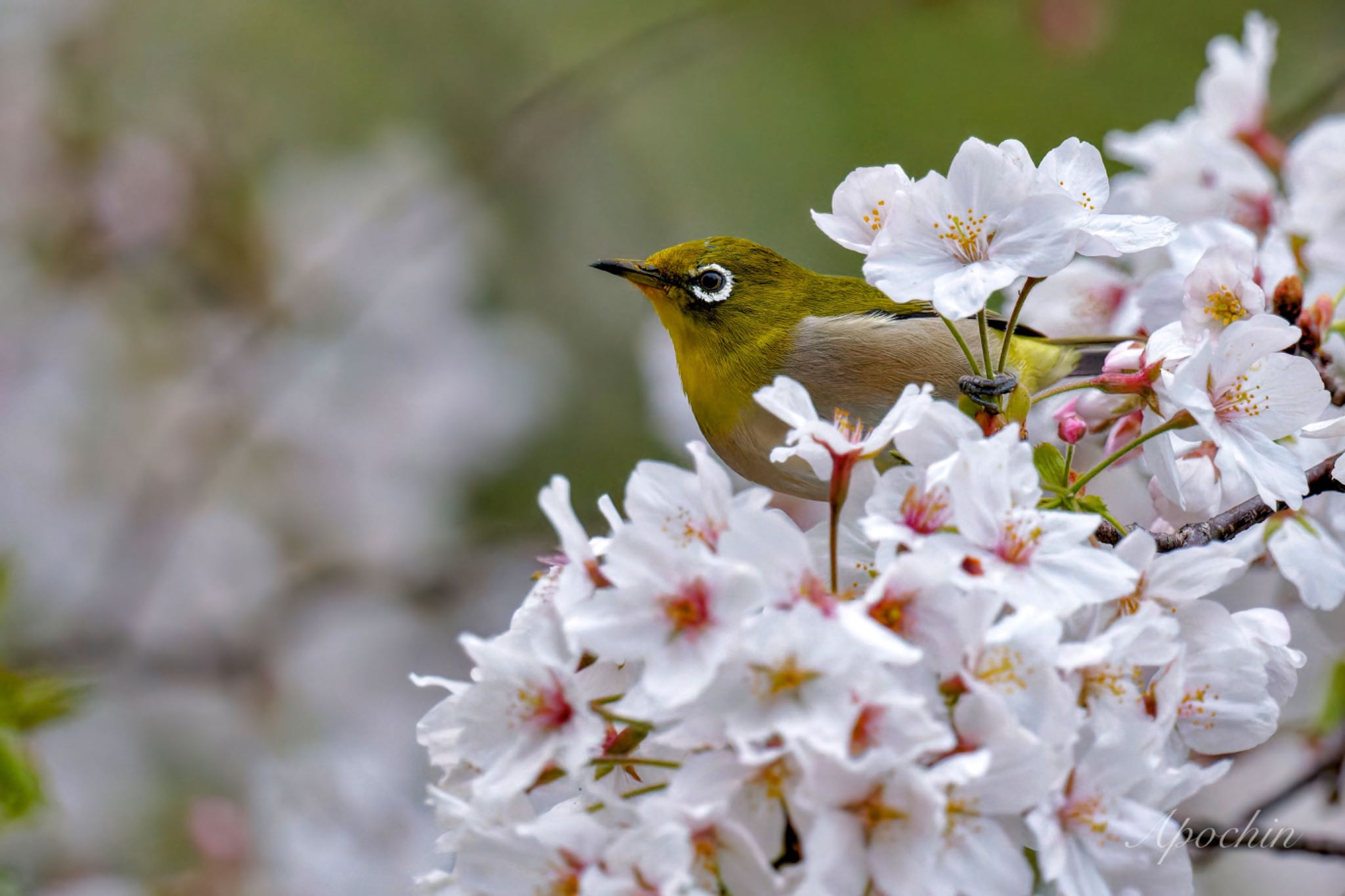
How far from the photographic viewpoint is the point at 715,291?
98.3 inches

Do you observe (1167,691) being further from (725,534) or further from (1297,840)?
(1297,840)

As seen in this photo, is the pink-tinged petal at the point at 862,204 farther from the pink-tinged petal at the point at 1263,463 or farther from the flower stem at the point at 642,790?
the flower stem at the point at 642,790

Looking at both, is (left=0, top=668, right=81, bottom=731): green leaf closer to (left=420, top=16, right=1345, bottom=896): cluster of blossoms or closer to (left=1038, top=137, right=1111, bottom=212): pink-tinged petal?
(left=420, top=16, right=1345, bottom=896): cluster of blossoms

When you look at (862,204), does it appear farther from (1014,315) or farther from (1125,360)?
(1125,360)

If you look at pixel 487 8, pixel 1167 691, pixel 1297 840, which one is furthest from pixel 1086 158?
pixel 487 8

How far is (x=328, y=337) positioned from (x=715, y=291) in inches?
122

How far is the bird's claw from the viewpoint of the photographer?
5.04 feet

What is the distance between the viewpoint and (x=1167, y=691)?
132cm

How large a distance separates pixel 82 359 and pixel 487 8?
2547 mm

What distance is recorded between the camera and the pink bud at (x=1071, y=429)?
64.6 inches

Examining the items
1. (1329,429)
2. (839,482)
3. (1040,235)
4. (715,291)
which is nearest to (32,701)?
(715,291)

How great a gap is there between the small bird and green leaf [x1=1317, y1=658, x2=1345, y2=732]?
73 centimetres

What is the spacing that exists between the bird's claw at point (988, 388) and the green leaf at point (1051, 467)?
0.10 metres
